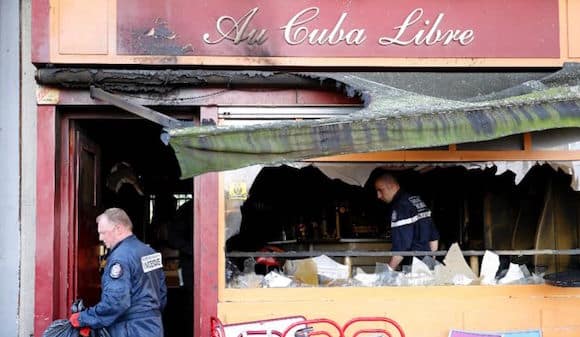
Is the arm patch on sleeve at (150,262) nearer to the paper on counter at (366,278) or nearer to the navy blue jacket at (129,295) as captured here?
the navy blue jacket at (129,295)

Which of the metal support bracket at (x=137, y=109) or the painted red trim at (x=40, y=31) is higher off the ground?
the painted red trim at (x=40, y=31)

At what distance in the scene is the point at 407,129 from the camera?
4.85 m

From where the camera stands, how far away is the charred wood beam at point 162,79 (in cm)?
600

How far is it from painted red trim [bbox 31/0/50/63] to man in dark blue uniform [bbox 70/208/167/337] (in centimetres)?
155

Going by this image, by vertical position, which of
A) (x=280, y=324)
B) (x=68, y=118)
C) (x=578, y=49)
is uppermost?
(x=578, y=49)

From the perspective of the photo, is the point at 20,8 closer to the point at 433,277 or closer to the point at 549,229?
the point at 433,277

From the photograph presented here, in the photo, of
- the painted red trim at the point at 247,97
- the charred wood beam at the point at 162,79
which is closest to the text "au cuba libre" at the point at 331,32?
the charred wood beam at the point at 162,79

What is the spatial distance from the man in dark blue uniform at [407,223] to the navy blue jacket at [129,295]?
7.33 ft

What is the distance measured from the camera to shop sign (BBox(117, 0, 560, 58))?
6.16 metres

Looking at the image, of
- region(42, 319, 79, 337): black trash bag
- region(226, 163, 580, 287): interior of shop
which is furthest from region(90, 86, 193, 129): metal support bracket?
region(42, 319, 79, 337): black trash bag

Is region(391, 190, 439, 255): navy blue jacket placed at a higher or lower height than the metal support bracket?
lower

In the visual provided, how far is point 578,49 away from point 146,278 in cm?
442

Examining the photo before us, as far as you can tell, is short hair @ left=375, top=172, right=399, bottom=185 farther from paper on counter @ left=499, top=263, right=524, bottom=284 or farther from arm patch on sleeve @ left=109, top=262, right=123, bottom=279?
arm patch on sleeve @ left=109, top=262, right=123, bottom=279

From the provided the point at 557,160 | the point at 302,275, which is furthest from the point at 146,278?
the point at 557,160
